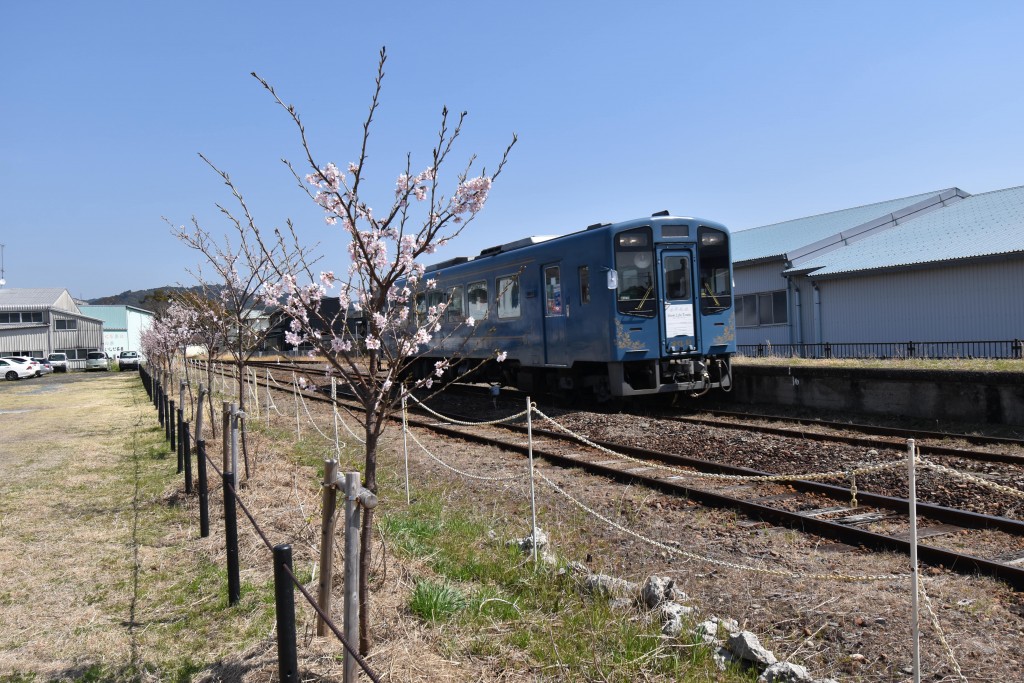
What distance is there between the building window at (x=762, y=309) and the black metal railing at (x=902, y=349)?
3.42 ft

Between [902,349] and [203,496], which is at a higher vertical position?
[902,349]

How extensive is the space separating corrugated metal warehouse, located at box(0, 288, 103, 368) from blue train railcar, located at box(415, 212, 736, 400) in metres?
56.4

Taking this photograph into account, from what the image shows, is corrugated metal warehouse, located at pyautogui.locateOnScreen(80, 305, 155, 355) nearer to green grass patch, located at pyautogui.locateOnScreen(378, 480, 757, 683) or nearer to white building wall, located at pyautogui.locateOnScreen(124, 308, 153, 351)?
white building wall, located at pyautogui.locateOnScreen(124, 308, 153, 351)

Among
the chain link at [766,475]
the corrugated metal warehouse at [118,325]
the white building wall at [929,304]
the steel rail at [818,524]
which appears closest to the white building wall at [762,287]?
the white building wall at [929,304]

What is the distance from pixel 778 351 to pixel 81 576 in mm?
20854

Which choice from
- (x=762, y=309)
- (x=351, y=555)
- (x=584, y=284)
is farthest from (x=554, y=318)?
(x=762, y=309)

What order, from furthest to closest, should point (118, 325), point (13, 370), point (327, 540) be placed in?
point (118, 325) → point (13, 370) → point (327, 540)

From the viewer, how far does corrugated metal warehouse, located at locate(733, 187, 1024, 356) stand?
18000mm

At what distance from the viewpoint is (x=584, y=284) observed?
550 inches

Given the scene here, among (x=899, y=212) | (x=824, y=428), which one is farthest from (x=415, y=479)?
(x=899, y=212)

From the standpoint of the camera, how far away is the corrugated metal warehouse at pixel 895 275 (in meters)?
18.0

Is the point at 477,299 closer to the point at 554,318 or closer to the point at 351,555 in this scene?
the point at 554,318

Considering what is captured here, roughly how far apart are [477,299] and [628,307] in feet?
16.1

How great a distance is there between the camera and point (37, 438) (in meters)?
15.1
